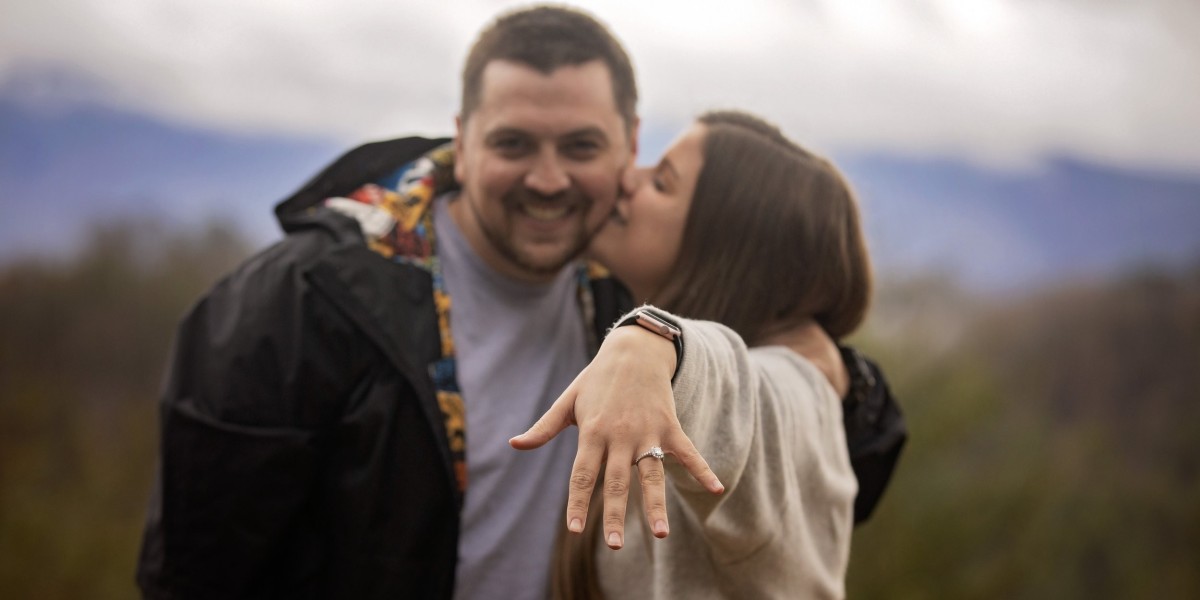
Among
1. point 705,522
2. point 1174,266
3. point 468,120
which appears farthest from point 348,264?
point 1174,266

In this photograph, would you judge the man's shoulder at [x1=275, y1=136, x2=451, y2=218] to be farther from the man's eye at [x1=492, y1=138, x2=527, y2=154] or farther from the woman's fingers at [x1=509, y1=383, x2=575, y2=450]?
the woman's fingers at [x1=509, y1=383, x2=575, y2=450]

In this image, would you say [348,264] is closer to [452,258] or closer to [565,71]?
[452,258]

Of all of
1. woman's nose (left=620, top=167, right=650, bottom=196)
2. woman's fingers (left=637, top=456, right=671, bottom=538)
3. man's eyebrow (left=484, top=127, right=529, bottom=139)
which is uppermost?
man's eyebrow (left=484, top=127, right=529, bottom=139)

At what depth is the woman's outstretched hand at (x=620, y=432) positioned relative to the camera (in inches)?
24.8

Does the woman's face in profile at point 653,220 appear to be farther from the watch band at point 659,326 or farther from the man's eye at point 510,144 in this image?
the watch band at point 659,326

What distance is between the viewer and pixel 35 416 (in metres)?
2.99

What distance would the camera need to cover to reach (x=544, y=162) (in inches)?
55.2

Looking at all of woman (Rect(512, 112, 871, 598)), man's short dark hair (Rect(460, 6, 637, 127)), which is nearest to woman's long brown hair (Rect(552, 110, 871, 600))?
woman (Rect(512, 112, 871, 598))

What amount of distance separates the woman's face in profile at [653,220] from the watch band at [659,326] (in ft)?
1.56

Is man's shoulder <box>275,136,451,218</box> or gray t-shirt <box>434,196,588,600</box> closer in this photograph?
gray t-shirt <box>434,196,588,600</box>

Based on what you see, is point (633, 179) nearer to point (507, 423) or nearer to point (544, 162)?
point (544, 162)

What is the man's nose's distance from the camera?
140 centimetres

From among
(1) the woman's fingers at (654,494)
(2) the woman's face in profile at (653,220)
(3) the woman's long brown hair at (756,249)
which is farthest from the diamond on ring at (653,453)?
(2) the woman's face in profile at (653,220)

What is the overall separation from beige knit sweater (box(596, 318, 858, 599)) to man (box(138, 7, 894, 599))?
9.5 inches
